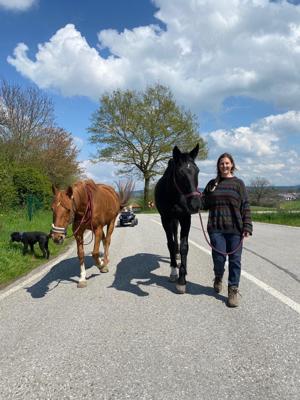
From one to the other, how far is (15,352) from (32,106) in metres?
32.9

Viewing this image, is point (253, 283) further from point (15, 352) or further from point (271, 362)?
point (15, 352)

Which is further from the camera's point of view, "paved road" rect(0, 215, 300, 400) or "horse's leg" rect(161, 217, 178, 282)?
"horse's leg" rect(161, 217, 178, 282)

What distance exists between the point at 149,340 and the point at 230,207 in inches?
88.1

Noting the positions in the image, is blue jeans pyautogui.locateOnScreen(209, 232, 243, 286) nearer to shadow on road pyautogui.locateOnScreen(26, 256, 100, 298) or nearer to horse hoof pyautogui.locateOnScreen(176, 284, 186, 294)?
horse hoof pyautogui.locateOnScreen(176, 284, 186, 294)

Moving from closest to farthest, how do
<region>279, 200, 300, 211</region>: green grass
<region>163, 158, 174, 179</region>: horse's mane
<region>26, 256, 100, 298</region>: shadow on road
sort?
<region>163, 158, 174, 179</region>: horse's mane, <region>26, 256, 100, 298</region>: shadow on road, <region>279, 200, 300, 211</region>: green grass

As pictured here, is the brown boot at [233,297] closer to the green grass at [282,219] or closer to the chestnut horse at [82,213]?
the chestnut horse at [82,213]

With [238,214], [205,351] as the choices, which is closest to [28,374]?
[205,351]

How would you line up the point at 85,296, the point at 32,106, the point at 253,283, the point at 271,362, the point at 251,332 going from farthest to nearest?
the point at 32,106 < the point at 253,283 < the point at 85,296 < the point at 251,332 < the point at 271,362

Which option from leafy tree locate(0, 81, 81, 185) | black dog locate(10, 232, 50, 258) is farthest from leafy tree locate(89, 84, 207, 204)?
black dog locate(10, 232, 50, 258)

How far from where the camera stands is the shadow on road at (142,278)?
18.7 feet

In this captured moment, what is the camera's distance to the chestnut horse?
5242mm

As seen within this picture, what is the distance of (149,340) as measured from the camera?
377cm

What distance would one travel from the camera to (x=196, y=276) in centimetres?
671

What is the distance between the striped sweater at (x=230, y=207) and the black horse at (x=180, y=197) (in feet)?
1.15
